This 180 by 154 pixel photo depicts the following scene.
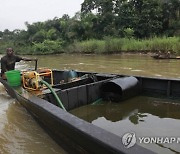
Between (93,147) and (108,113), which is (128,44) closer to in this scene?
(108,113)

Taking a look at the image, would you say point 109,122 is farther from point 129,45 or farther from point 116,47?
point 116,47

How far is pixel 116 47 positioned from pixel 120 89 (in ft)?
59.8

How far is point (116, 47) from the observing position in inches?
975

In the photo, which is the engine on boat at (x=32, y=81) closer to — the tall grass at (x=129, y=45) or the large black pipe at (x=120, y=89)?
the large black pipe at (x=120, y=89)

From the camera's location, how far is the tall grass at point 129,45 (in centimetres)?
2062

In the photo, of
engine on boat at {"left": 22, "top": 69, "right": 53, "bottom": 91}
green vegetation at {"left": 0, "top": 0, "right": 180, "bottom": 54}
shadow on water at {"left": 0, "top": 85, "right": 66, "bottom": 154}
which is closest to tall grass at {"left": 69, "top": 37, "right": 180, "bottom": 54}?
green vegetation at {"left": 0, "top": 0, "right": 180, "bottom": 54}

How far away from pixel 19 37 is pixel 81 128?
41.7m

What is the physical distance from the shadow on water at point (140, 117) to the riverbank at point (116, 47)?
13.8 meters

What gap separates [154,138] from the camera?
180 inches

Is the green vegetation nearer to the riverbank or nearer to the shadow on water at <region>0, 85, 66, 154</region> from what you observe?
the riverbank

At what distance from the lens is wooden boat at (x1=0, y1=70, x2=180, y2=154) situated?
3.19m

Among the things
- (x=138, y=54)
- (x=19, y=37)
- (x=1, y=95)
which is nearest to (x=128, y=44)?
(x=138, y=54)

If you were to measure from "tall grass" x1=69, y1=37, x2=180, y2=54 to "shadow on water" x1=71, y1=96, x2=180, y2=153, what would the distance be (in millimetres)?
13863

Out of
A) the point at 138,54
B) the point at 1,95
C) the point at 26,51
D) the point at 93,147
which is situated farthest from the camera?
the point at 26,51
